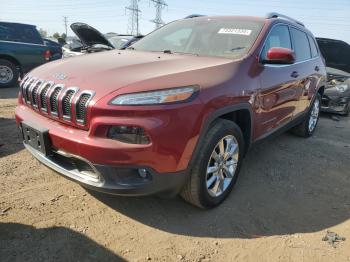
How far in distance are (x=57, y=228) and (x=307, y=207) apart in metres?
2.32

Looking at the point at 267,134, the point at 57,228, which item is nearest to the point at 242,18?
the point at 267,134

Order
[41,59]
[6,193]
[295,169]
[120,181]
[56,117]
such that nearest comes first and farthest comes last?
[120,181]
[56,117]
[6,193]
[295,169]
[41,59]

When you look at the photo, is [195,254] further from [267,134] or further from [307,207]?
[267,134]

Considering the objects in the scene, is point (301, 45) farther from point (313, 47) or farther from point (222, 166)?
point (222, 166)

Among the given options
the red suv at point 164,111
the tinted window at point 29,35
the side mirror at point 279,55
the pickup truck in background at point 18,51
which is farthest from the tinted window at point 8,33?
the side mirror at point 279,55

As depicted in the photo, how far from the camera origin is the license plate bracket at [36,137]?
9.05 feet

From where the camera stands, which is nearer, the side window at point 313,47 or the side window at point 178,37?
the side window at point 178,37

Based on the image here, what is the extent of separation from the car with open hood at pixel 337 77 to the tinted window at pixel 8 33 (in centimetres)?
791

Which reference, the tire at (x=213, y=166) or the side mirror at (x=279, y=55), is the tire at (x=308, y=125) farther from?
the tire at (x=213, y=166)

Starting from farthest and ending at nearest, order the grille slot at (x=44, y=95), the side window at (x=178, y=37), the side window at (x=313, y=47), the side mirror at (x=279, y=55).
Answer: the side window at (x=313, y=47)
the side window at (x=178, y=37)
the side mirror at (x=279, y=55)
the grille slot at (x=44, y=95)

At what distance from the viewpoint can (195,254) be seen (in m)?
2.63

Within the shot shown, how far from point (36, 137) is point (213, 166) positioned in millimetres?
1508

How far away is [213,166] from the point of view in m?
3.11

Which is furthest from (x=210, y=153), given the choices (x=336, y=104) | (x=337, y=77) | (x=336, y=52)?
(x=336, y=52)
